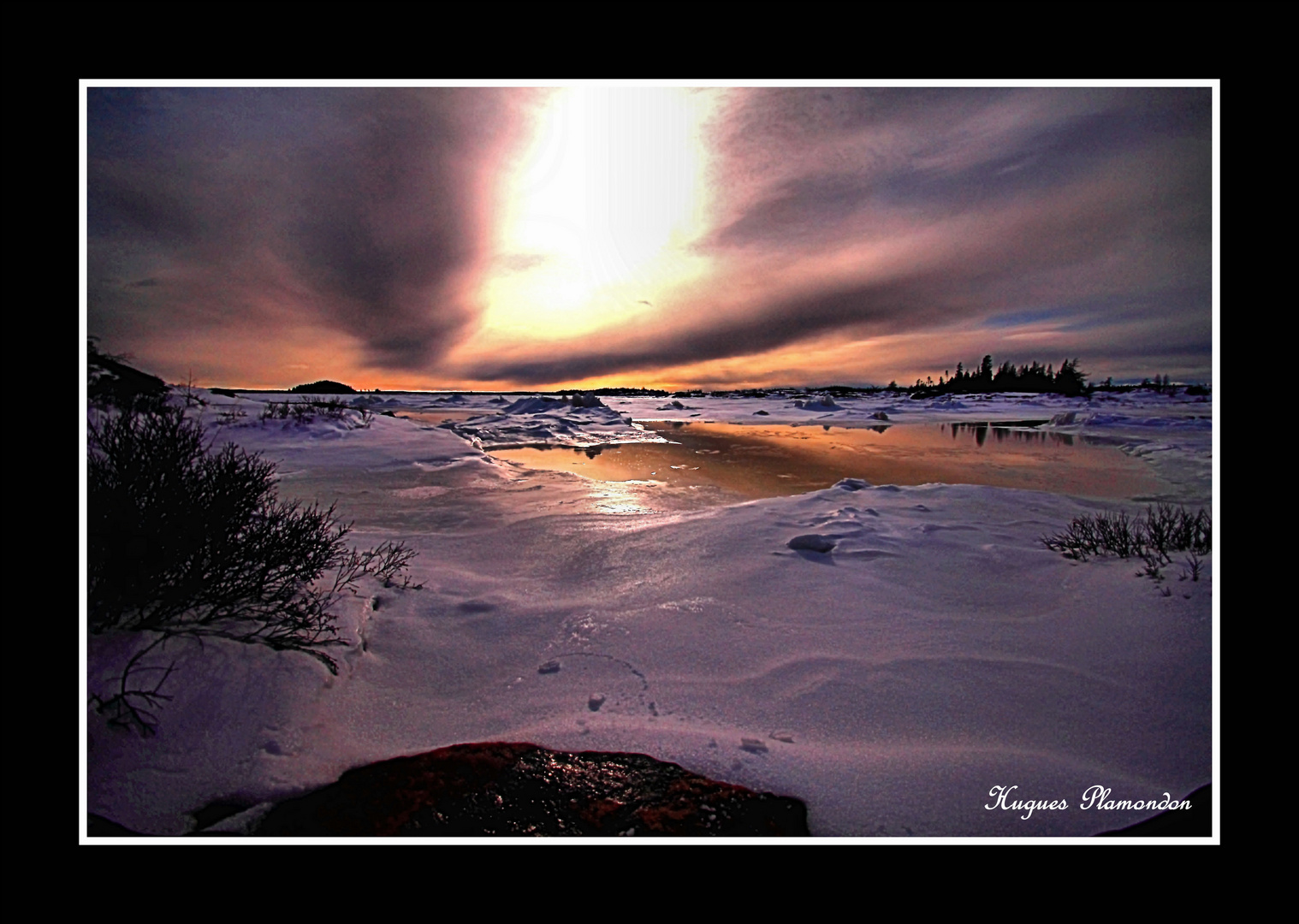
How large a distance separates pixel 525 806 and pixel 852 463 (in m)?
9.56

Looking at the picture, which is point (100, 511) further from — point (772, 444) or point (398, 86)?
point (772, 444)

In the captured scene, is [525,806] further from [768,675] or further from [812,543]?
[812,543]

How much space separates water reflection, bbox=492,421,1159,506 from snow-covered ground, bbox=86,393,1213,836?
2.65 m

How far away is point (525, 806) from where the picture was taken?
1.50 m

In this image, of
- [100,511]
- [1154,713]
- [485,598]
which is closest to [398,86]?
[100,511]

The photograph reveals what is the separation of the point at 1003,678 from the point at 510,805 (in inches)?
92.0

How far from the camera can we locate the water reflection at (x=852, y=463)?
23.2 feet

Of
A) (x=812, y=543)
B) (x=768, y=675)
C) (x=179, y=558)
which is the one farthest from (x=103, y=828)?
(x=812, y=543)

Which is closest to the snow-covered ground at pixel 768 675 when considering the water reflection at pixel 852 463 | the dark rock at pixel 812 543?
the dark rock at pixel 812 543

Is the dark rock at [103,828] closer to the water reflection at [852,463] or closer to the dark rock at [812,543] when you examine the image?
the dark rock at [812,543]

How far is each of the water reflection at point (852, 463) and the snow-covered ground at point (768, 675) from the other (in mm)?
2649

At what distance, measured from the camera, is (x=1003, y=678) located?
2.19 m

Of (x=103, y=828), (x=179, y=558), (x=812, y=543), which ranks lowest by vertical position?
(x=103, y=828)

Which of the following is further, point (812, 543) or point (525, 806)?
point (812, 543)
